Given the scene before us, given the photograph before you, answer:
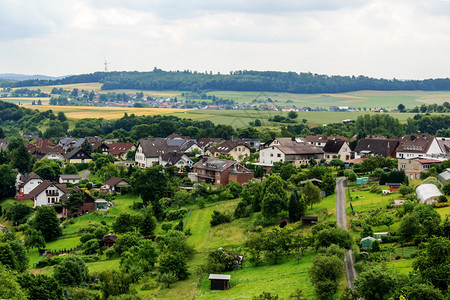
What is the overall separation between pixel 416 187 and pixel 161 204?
22.2m

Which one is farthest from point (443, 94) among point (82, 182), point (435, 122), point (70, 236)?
point (70, 236)

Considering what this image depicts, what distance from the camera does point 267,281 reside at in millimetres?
32719

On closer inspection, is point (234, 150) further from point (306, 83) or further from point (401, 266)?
point (306, 83)

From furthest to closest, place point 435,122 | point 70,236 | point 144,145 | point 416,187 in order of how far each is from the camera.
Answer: point 435,122 → point 144,145 → point 70,236 → point 416,187

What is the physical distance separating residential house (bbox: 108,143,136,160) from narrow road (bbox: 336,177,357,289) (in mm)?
41316

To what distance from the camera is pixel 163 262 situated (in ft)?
121

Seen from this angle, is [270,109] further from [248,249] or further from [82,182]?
[248,249]

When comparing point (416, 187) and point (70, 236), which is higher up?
point (416, 187)

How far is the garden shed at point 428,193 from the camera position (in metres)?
40.4

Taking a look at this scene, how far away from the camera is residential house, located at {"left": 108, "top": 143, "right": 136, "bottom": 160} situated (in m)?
89.2

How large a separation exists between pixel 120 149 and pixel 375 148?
3980cm

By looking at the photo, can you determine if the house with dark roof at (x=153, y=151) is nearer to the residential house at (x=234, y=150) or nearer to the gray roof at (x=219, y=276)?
the residential house at (x=234, y=150)

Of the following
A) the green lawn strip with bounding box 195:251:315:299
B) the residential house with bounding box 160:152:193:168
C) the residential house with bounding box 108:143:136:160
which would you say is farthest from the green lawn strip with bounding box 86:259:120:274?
the residential house with bounding box 108:143:136:160

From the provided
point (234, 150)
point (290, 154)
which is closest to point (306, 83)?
point (234, 150)
